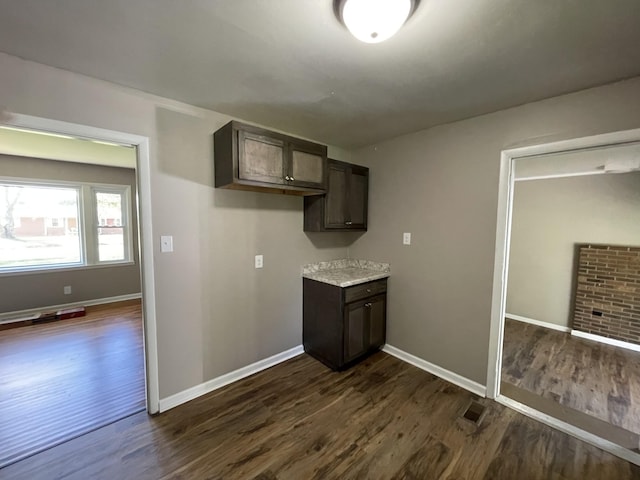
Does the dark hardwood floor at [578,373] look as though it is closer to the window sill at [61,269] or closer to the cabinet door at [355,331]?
the cabinet door at [355,331]

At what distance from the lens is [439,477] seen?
60.4 inches

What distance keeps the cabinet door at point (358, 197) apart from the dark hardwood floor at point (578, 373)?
84.0 inches

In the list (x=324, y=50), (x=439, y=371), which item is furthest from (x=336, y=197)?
(x=439, y=371)

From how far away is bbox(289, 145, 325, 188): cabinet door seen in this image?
230 centimetres

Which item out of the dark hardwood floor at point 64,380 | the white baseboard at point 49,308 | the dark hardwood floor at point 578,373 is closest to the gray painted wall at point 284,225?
the dark hardwood floor at point 64,380

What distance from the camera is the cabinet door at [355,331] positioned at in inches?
99.7

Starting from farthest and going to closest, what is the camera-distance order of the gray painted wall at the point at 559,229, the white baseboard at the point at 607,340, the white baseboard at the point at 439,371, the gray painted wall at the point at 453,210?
the gray painted wall at the point at 559,229 → the white baseboard at the point at 607,340 → the white baseboard at the point at 439,371 → the gray painted wall at the point at 453,210

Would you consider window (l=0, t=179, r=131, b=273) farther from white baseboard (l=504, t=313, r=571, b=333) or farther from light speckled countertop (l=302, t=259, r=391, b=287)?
white baseboard (l=504, t=313, r=571, b=333)

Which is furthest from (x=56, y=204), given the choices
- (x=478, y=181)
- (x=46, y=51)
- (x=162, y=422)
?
(x=478, y=181)

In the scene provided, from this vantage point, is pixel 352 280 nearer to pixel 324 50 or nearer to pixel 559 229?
pixel 324 50

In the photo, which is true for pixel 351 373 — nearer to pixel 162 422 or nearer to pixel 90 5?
pixel 162 422

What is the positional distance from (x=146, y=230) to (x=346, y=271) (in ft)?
6.61

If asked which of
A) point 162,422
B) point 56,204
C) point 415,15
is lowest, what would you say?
point 162,422

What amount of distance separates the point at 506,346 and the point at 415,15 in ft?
11.9
